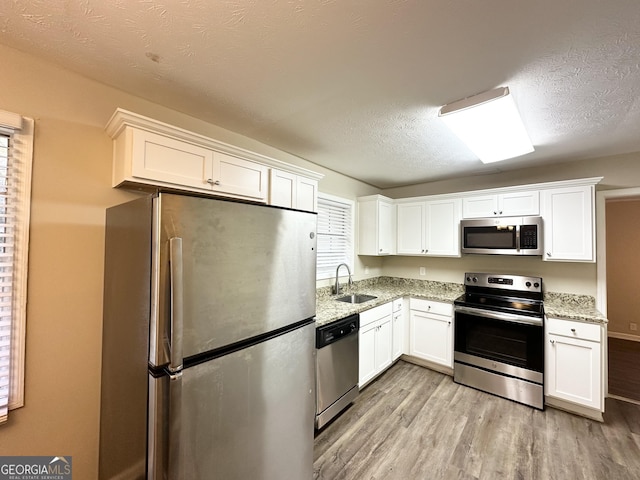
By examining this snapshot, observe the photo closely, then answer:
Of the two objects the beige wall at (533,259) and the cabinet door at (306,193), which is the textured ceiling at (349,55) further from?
the beige wall at (533,259)

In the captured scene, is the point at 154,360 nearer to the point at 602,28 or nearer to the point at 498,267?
the point at 602,28

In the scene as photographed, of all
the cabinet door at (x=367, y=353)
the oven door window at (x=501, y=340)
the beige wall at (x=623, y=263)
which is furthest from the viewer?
the beige wall at (x=623, y=263)

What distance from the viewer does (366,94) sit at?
1.69 m

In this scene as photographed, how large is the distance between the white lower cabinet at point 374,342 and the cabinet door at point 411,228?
1.03 meters

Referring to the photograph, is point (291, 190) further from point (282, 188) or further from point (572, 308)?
point (572, 308)

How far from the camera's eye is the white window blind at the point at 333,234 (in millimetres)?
3209

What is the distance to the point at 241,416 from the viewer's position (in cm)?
132

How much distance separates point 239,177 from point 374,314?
1.99 meters

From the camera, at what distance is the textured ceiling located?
1.09 meters

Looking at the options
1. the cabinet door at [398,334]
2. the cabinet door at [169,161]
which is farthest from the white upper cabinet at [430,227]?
the cabinet door at [169,161]

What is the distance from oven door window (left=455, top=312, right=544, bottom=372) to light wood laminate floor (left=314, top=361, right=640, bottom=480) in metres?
0.43

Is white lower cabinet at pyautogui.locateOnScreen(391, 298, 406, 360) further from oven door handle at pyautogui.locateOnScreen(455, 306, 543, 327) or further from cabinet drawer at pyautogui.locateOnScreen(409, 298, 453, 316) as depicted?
oven door handle at pyautogui.locateOnScreen(455, 306, 543, 327)

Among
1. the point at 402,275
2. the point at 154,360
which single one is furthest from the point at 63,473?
the point at 402,275

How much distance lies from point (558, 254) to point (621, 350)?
2.73 metres
